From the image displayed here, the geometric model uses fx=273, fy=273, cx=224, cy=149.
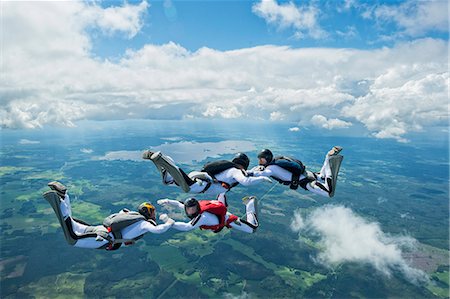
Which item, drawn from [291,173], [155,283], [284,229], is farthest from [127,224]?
[284,229]

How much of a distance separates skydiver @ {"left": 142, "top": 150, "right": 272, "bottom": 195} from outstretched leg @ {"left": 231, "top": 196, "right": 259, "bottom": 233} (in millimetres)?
1286

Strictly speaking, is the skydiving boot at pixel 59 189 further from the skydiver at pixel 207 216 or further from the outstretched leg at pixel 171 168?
the skydiver at pixel 207 216

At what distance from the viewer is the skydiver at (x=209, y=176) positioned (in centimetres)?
825

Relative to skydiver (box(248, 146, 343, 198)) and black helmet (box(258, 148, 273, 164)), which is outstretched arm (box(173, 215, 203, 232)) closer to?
skydiver (box(248, 146, 343, 198))

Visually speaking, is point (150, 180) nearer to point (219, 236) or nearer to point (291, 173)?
point (219, 236)

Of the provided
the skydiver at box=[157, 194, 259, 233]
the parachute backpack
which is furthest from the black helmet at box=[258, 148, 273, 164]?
the skydiver at box=[157, 194, 259, 233]

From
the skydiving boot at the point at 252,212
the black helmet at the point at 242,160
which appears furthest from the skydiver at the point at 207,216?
the black helmet at the point at 242,160

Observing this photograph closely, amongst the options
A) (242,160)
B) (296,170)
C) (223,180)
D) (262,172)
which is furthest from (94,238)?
(296,170)

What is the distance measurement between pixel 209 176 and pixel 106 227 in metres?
3.53

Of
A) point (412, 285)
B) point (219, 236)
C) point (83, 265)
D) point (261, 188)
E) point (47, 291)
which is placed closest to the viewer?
point (47, 291)

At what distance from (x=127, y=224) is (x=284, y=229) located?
13226 centimetres

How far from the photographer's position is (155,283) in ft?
297

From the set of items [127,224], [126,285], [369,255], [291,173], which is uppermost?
[291,173]

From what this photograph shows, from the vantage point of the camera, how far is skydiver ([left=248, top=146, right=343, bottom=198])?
31.8 ft
